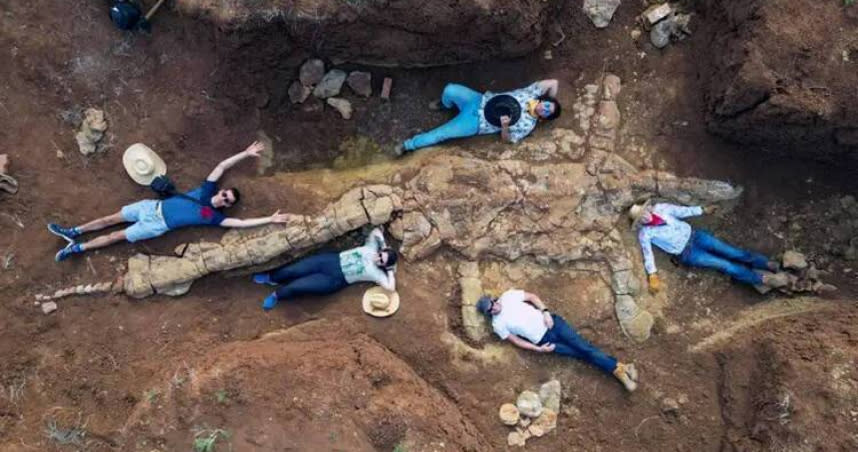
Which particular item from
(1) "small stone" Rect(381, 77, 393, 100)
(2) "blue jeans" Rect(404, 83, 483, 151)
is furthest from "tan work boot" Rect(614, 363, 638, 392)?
(1) "small stone" Rect(381, 77, 393, 100)

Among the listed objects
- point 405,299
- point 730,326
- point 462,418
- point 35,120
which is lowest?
point 462,418

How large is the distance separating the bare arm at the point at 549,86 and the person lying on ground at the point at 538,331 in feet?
6.80

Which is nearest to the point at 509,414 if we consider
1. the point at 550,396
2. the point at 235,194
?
the point at 550,396

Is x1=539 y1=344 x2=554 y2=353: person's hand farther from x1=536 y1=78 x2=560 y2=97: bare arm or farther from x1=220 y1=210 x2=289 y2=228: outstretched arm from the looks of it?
x1=220 y1=210 x2=289 y2=228: outstretched arm

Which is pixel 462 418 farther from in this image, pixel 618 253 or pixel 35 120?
pixel 35 120

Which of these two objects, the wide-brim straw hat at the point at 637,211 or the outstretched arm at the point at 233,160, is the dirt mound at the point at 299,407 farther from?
the wide-brim straw hat at the point at 637,211

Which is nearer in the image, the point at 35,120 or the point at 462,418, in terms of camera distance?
the point at 462,418

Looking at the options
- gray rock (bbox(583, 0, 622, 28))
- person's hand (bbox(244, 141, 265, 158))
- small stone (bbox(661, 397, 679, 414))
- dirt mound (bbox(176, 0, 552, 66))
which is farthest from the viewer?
gray rock (bbox(583, 0, 622, 28))

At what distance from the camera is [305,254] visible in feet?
21.4

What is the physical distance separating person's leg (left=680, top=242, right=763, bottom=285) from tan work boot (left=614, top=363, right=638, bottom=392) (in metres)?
1.26

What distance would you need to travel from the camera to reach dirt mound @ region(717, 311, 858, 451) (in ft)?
17.3

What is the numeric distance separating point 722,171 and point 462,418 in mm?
3584

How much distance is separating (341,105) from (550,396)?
12.2ft

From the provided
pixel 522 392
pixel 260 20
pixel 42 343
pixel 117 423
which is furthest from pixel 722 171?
pixel 42 343
